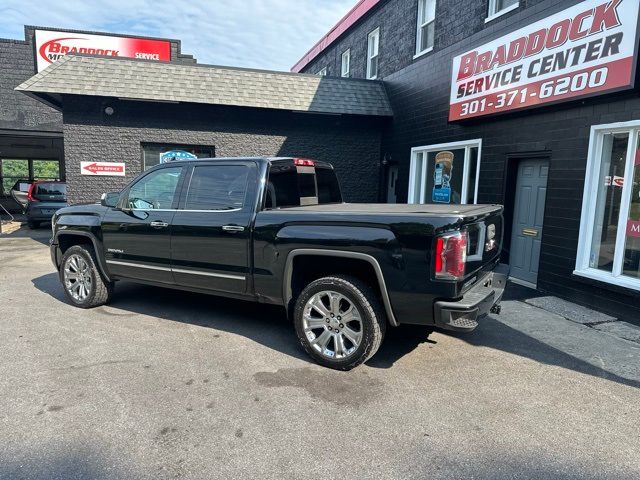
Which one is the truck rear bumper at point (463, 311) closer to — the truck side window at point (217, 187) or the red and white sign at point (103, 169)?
the truck side window at point (217, 187)

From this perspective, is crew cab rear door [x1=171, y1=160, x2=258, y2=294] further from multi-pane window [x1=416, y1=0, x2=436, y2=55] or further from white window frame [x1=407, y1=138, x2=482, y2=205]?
multi-pane window [x1=416, y1=0, x2=436, y2=55]

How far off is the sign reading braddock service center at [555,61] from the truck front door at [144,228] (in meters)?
5.24

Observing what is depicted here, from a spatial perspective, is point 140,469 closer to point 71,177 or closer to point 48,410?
point 48,410

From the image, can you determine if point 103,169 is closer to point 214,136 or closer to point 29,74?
point 214,136

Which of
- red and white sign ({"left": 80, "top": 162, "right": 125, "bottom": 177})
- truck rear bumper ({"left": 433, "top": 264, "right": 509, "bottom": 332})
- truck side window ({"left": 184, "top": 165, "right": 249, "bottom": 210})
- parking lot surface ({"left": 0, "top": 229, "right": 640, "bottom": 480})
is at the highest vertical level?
red and white sign ({"left": 80, "top": 162, "right": 125, "bottom": 177})

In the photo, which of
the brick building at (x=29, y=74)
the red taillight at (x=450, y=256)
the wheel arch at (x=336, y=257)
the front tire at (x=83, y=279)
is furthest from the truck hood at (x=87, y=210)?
the brick building at (x=29, y=74)

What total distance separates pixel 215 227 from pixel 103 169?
762 centimetres

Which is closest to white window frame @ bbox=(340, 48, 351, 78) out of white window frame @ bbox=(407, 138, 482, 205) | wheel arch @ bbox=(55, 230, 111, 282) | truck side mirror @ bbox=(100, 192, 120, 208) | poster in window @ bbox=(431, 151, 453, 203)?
white window frame @ bbox=(407, 138, 482, 205)

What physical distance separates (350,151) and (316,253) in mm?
8532

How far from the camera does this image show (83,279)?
19.2ft

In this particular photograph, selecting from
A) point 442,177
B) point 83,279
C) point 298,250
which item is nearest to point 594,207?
point 442,177

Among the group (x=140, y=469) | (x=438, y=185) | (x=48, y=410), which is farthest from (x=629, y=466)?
(x=438, y=185)

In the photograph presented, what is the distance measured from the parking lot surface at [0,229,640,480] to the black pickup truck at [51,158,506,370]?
49 centimetres

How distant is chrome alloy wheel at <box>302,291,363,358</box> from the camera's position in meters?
3.96
